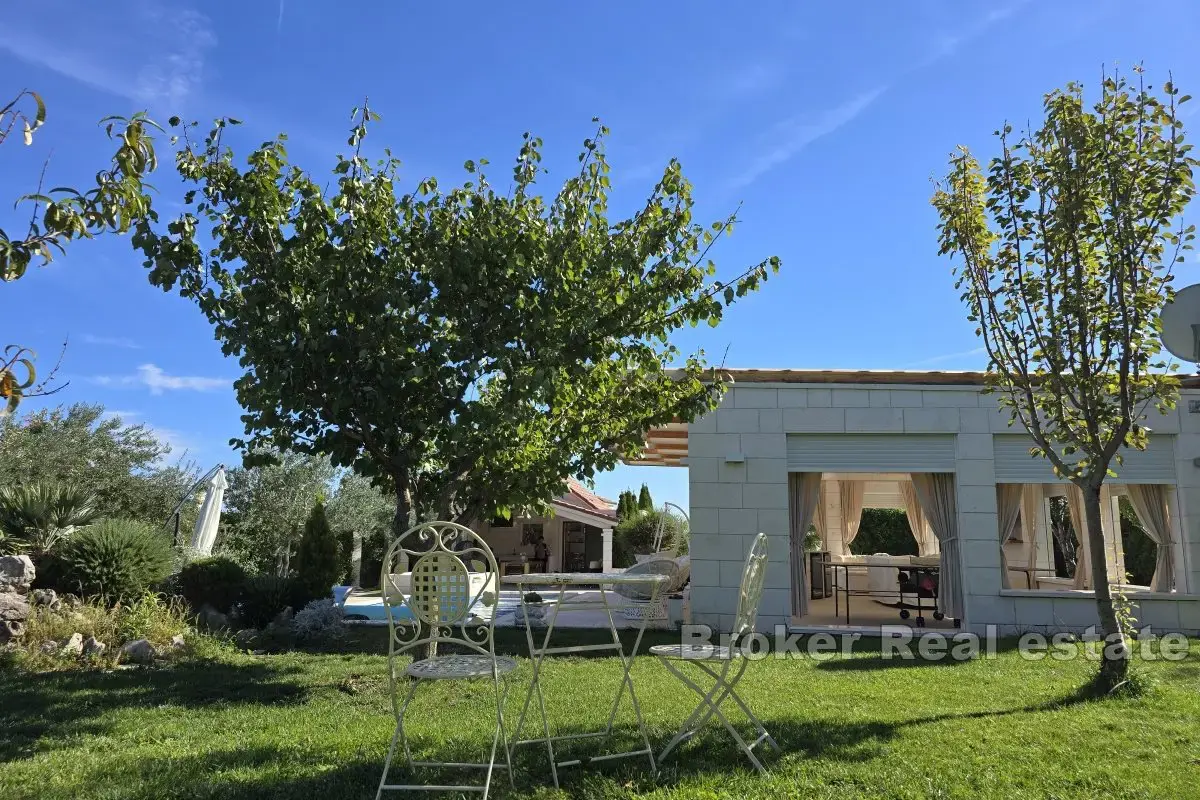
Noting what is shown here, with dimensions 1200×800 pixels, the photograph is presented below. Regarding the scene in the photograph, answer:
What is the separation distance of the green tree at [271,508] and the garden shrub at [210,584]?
5.92 meters

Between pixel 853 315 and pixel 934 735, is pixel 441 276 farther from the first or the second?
pixel 934 735

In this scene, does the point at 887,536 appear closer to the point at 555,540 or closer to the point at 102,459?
the point at 555,540

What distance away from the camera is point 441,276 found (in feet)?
20.5

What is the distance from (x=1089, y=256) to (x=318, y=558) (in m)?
10.3

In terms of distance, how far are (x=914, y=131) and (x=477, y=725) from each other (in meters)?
6.21

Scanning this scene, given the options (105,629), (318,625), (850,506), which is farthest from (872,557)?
(105,629)

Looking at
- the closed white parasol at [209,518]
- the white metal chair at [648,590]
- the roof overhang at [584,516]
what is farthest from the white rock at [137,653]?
the roof overhang at [584,516]

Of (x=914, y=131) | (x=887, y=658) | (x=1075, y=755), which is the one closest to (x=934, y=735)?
(x=1075, y=755)

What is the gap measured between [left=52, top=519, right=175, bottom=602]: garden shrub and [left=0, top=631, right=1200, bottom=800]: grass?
1573mm

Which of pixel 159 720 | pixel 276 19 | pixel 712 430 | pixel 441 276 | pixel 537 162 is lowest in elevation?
pixel 159 720

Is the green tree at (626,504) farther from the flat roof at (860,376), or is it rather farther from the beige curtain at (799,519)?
the flat roof at (860,376)

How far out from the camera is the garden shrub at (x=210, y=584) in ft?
30.2

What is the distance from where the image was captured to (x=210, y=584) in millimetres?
9258

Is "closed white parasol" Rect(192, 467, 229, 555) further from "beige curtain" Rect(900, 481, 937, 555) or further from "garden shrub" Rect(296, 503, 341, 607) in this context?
"beige curtain" Rect(900, 481, 937, 555)
